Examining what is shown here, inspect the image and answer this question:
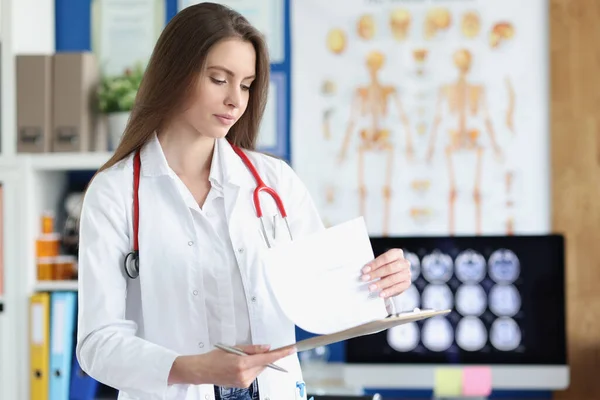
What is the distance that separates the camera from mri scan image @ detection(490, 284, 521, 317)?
248cm

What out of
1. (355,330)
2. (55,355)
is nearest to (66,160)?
(55,355)

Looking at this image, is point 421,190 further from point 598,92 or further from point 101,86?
point 101,86

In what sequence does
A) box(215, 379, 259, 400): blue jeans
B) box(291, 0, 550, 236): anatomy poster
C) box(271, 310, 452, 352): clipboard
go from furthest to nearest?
box(291, 0, 550, 236): anatomy poster
box(215, 379, 259, 400): blue jeans
box(271, 310, 452, 352): clipboard

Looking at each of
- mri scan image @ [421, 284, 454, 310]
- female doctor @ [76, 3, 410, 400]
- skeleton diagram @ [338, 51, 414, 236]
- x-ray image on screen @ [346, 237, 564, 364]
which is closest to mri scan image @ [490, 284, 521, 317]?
x-ray image on screen @ [346, 237, 564, 364]

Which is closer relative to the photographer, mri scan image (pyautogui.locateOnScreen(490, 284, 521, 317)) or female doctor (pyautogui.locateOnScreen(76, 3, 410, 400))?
female doctor (pyautogui.locateOnScreen(76, 3, 410, 400))

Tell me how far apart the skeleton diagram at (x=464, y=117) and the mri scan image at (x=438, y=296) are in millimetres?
329

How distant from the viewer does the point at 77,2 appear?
9.71ft

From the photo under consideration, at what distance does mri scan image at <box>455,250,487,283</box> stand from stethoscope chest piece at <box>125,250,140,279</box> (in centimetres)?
143

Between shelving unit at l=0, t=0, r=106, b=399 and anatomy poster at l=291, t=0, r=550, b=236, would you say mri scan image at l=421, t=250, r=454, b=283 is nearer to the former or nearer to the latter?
anatomy poster at l=291, t=0, r=550, b=236

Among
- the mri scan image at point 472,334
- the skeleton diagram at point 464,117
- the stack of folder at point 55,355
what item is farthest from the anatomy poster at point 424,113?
the stack of folder at point 55,355

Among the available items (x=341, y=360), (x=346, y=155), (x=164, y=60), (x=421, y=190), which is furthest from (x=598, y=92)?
(x=164, y=60)

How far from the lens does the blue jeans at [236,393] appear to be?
1323 mm

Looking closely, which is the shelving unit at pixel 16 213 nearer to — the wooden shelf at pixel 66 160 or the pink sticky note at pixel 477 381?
the wooden shelf at pixel 66 160

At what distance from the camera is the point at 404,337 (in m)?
2.53
